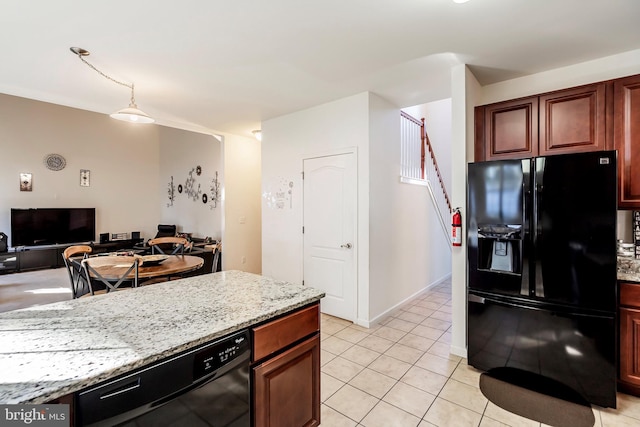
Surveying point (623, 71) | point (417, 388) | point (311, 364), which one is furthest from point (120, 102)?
point (623, 71)

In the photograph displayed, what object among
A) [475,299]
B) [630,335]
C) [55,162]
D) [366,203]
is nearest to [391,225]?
[366,203]

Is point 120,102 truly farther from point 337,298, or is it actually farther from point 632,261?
point 632,261

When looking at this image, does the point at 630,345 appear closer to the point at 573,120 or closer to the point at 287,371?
the point at 573,120

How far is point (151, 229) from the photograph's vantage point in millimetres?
8648

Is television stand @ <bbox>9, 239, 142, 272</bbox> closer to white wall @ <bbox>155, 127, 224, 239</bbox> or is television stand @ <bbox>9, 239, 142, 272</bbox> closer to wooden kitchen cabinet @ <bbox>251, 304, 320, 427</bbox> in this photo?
white wall @ <bbox>155, 127, 224, 239</bbox>

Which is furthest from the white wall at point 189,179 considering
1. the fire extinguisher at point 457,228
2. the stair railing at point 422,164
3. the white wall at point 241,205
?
the fire extinguisher at point 457,228

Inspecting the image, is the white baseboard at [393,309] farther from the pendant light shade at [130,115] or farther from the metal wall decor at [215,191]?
the metal wall decor at [215,191]

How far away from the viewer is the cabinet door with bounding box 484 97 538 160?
2.64 metres

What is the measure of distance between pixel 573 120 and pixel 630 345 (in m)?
1.73

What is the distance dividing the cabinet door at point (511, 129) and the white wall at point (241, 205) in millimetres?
4029

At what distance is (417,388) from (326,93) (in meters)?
3.04

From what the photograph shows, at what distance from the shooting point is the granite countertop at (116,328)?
87 cm

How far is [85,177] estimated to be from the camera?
297 inches

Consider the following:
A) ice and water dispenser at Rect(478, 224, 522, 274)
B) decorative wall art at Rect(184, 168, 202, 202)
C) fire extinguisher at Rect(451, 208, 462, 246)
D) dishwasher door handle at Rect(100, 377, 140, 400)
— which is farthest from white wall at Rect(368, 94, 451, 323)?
decorative wall art at Rect(184, 168, 202, 202)
